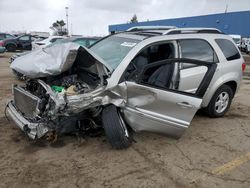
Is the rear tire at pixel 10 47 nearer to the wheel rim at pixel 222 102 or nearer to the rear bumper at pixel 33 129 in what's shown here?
the rear bumper at pixel 33 129

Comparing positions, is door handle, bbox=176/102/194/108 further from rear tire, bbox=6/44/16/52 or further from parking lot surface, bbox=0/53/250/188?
rear tire, bbox=6/44/16/52

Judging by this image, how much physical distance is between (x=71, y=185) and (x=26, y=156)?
102 cm

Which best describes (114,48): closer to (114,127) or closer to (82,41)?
(114,127)

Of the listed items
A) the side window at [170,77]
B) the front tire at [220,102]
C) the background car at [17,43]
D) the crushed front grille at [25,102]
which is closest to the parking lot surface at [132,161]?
the crushed front grille at [25,102]

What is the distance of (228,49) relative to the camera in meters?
5.69

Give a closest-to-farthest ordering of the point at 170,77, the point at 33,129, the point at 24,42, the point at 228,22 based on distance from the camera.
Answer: the point at 33,129 → the point at 170,77 → the point at 24,42 → the point at 228,22

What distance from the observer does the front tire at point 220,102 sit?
548 centimetres

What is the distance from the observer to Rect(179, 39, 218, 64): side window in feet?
15.8

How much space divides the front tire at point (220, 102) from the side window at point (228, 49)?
63 cm

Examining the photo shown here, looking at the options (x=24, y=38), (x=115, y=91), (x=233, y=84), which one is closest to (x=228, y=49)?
(x=233, y=84)

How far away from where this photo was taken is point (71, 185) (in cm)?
325

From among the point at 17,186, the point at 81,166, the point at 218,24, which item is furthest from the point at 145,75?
the point at 218,24

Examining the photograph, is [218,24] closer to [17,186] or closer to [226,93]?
[226,93]

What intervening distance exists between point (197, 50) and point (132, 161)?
250 cm
